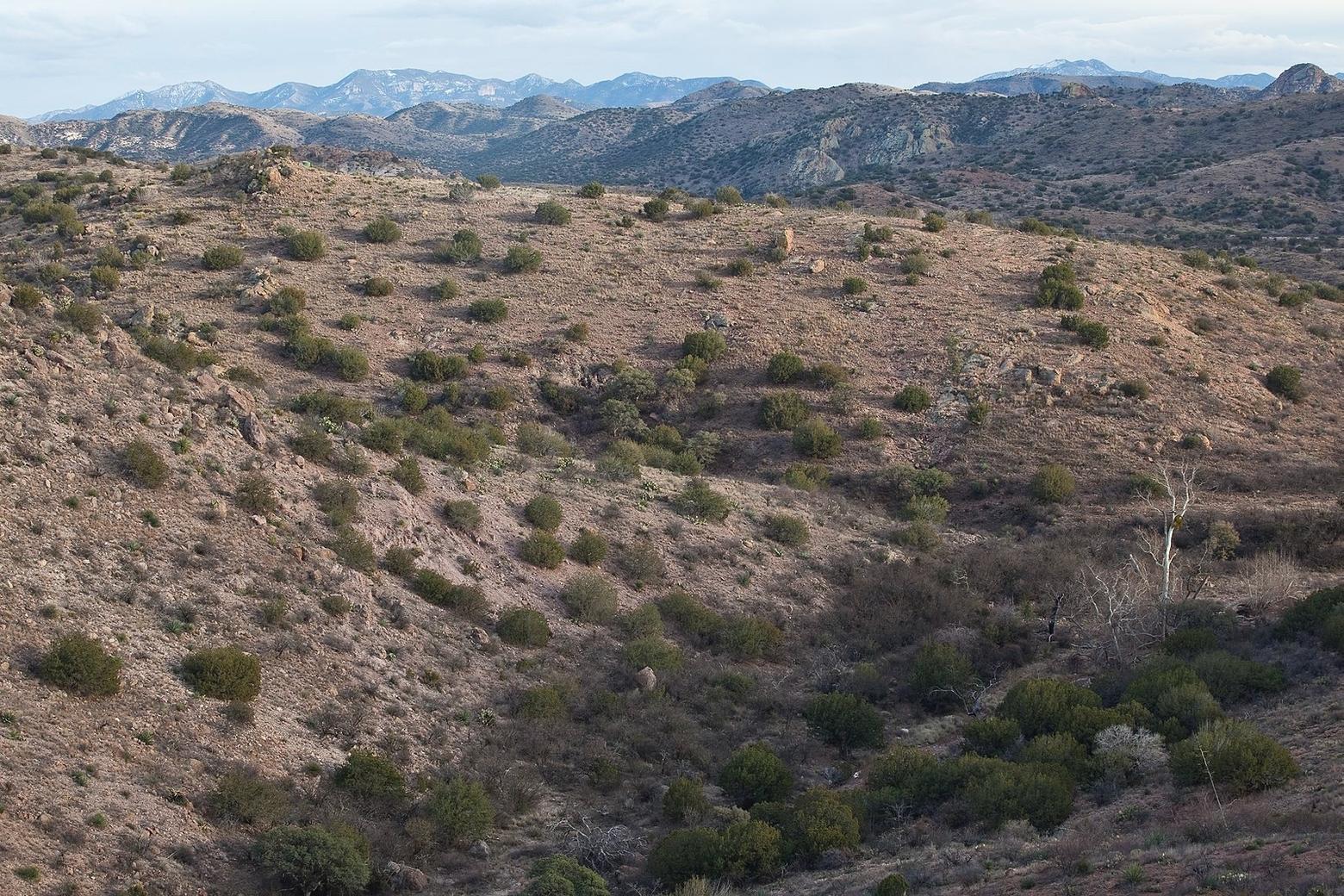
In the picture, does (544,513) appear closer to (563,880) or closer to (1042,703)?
(563,880)

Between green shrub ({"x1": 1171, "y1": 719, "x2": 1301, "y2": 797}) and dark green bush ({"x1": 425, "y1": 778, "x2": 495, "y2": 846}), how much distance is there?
9.89 metres

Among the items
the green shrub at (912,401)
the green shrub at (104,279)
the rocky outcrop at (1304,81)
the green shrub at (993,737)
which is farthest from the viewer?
the rocky outcrop at (1304,81)

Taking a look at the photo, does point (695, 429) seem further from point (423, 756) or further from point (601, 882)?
point (601, 882)

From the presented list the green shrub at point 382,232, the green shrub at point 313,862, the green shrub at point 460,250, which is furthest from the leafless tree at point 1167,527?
the green shrub at point 382,232

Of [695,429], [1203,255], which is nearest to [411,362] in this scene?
[695,429]

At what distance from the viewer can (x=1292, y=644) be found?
18.6 m

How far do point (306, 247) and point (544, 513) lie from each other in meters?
22.4

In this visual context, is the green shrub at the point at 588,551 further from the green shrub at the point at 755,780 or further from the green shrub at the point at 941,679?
the green shrub at the point at 755,780

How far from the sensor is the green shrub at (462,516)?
22.1m

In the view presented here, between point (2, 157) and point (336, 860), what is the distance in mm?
56813

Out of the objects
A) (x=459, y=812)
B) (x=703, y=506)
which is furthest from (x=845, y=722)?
(x=703, y=506)

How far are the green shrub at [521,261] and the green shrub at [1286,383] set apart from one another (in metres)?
28.2

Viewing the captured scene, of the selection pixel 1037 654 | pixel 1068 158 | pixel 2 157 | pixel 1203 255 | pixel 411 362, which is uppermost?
pixel 1068 158

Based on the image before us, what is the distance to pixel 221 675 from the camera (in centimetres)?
1494
